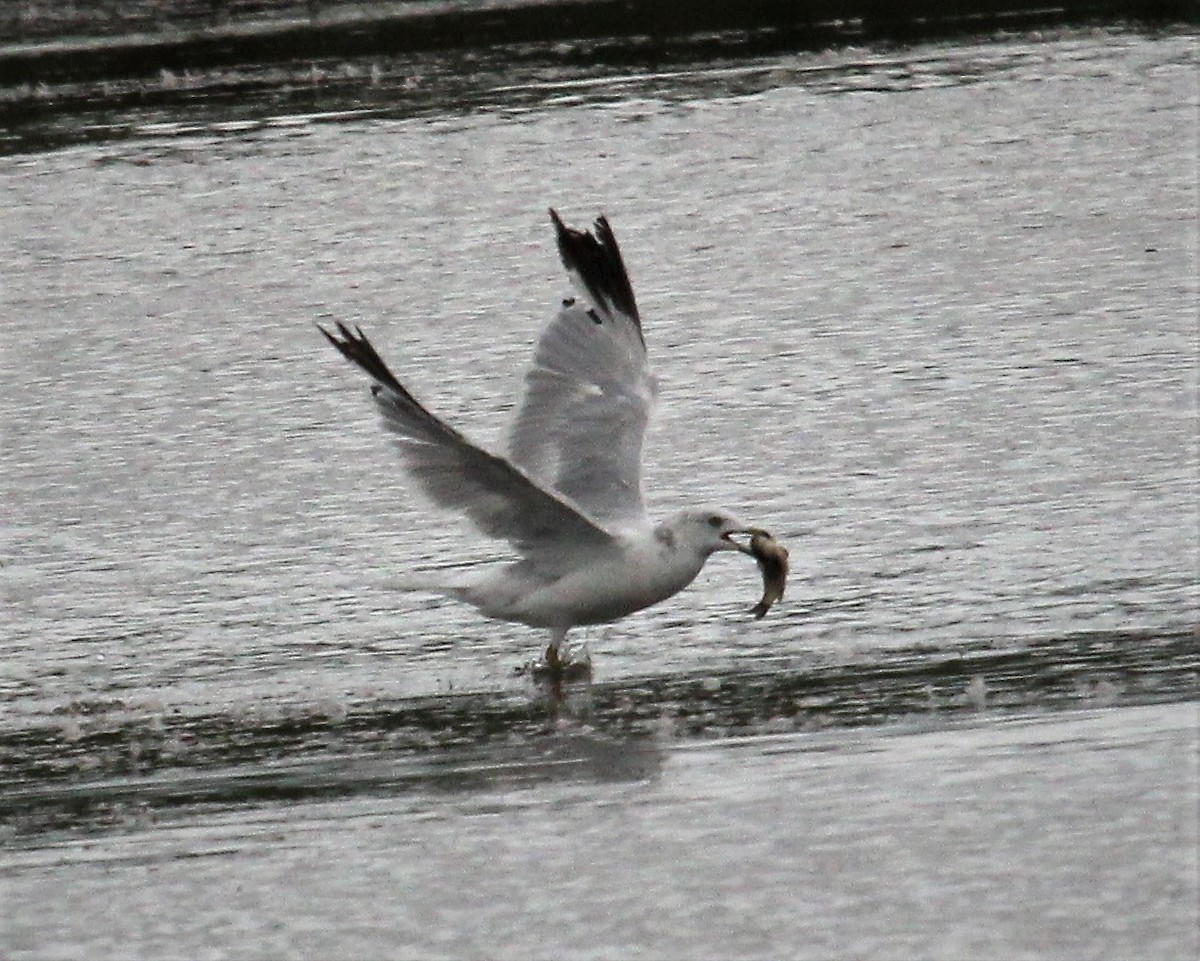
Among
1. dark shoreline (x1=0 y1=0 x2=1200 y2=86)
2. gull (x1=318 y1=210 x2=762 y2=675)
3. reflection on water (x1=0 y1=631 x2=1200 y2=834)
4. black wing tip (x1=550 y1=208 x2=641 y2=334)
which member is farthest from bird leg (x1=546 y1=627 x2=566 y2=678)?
dark shoreline (x1=0 y1=0 x2=1200 y2=86)

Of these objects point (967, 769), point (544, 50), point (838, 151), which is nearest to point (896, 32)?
point (544, 50)

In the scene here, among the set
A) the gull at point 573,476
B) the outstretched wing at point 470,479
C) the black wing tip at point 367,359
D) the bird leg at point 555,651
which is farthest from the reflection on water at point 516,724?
the black wing tip at point 367,359

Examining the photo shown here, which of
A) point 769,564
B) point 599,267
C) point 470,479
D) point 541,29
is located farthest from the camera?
point 541,29

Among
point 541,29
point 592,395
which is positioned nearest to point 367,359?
point 592,395

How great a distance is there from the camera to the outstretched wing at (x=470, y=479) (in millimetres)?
8664

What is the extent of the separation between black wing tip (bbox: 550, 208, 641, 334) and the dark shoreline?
1386 cm

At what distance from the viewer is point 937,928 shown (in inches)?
263

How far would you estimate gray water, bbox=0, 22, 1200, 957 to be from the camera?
7.18m

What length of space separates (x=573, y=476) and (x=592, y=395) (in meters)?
0.42

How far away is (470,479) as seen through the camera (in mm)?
8945

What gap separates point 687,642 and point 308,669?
1.28 metres

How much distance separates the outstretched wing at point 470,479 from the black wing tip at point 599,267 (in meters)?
1.33

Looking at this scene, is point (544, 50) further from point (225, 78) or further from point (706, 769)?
point (706, 769)

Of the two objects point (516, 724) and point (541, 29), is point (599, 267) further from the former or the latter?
point (541, 29)
